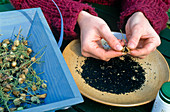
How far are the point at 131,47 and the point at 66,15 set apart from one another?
1.10ft

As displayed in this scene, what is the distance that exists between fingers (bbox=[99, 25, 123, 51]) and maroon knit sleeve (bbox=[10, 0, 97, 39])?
0.53ft

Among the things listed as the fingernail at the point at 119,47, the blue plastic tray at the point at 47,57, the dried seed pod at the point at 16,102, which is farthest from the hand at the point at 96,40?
the dried seed pod at the point at 16,102

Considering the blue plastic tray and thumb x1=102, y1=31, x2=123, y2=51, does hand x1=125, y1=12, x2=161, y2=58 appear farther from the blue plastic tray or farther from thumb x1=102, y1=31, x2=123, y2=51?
the blue plastic tray

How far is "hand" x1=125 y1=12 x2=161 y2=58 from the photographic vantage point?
0.76 m

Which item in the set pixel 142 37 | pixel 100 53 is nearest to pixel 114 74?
pixel 100 53

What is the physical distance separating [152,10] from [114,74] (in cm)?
43

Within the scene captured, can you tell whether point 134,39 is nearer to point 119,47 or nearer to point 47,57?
point 119,47

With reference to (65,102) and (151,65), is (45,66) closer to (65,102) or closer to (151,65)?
(65,102)

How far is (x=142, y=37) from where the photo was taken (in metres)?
0.82

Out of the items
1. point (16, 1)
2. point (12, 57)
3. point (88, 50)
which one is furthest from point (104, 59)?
point (16, 1)

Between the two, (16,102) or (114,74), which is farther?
(114,74)

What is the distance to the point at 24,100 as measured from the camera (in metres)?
0.52

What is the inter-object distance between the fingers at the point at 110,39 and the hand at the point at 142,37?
53 mm

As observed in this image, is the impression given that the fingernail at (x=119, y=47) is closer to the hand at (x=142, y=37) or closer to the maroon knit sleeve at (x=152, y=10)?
the hand at (x=142, y=37)
